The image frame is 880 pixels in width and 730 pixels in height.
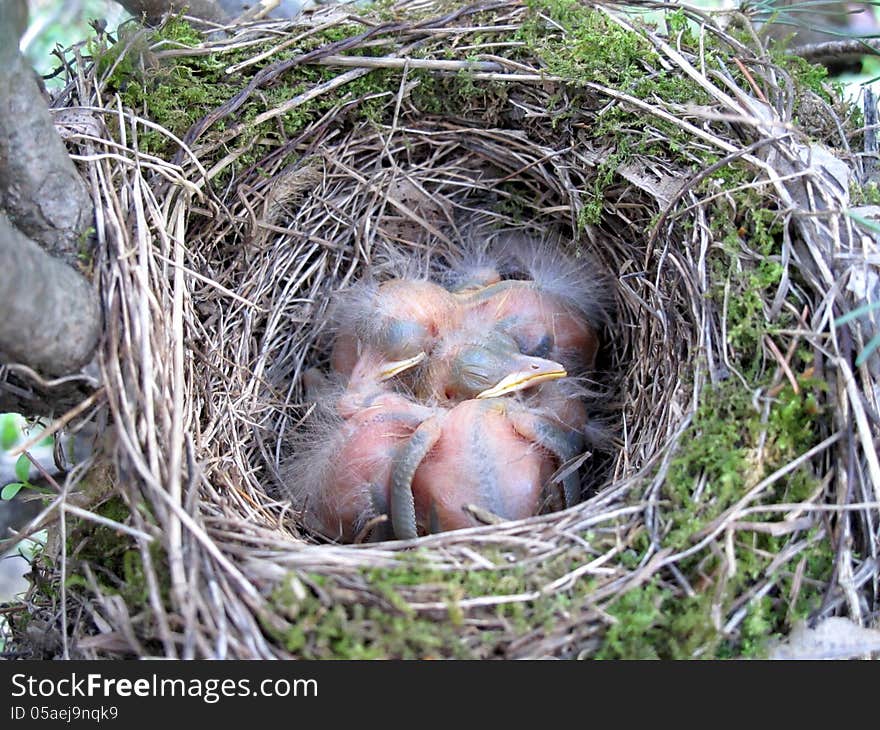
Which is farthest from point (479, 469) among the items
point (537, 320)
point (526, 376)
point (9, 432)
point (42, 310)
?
point (9, 432)

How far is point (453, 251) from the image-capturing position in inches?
96.2

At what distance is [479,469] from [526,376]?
293 millimetres

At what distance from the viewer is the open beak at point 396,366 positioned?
210cm

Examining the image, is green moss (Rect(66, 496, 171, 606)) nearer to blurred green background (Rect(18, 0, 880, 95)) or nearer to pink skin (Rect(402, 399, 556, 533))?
pink skin (Rect(402, 399, 556, 533))

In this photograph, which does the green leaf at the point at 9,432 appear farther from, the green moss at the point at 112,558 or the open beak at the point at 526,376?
the open beak at the point at 526,376

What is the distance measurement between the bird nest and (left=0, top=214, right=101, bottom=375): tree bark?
7 centimetres

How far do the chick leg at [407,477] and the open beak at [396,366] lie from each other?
0.76ft

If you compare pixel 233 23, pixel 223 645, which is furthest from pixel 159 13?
pixel 223 645

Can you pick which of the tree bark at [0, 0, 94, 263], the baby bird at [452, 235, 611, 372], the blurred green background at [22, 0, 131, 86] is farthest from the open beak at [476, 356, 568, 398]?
the blurred green background at [22, 0, 131, 86]

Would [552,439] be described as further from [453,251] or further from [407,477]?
[453,251]

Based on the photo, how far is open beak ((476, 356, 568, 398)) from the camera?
6.55 ft

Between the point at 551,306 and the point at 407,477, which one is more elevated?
the point at 551,306

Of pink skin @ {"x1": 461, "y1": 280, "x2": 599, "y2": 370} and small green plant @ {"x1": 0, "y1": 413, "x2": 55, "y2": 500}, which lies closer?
small green plant @ {"x1": 0, "y1": 413, "x2": 55, "y2": 500}

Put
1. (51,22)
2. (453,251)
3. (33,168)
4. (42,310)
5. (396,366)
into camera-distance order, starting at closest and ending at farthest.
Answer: (42,310) < (33,168) < (396,366) < (453,251) < (51,22)
